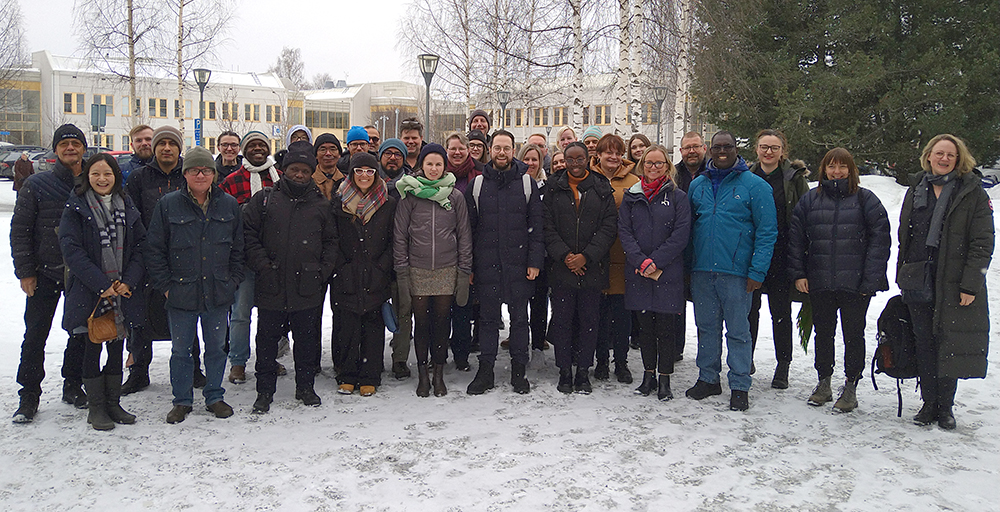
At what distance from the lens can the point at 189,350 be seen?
510cm

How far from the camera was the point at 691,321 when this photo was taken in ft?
28.9

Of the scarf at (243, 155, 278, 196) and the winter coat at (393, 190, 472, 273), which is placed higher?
the scarf at (243, 155, 278, 196)

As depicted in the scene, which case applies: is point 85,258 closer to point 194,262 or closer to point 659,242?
point 194,262

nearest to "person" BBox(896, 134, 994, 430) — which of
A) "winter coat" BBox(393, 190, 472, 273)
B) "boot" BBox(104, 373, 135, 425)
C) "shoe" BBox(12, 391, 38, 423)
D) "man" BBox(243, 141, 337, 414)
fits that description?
"winter coat" BBox(393, 190, 472, 273)

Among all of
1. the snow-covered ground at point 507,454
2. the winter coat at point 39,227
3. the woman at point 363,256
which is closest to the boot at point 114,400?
the snow-covered ground at point 507,454

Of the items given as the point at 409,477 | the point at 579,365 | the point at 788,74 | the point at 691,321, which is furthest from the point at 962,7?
the point at 409,477

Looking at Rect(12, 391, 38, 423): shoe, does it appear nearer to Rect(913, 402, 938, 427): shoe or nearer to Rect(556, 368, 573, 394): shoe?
Rect(556, 368, 573, 394): shoe

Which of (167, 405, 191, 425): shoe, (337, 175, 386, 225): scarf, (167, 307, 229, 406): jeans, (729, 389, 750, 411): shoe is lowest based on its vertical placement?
(167, 405, 191, 425): shoe

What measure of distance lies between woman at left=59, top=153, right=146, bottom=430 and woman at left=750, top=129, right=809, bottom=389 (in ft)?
15.9

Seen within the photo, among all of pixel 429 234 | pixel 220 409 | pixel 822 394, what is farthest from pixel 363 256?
pixel 822 394

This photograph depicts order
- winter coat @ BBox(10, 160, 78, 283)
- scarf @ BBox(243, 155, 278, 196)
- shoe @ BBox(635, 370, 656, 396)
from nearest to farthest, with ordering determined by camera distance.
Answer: winter coat @ BBox(10, 160, 78, 283), shoe @ BBox(635, 370, 656, 396), scarf @ BBox(243, 155, 278, 196)

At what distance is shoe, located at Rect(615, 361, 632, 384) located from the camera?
20.3ft

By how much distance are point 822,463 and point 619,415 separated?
142 cm

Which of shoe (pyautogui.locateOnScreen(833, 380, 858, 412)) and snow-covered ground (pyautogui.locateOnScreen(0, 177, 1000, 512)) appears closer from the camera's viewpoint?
snow-covered ground (pyautogui.locateOnScreen(0, 177, 1000, 512))
